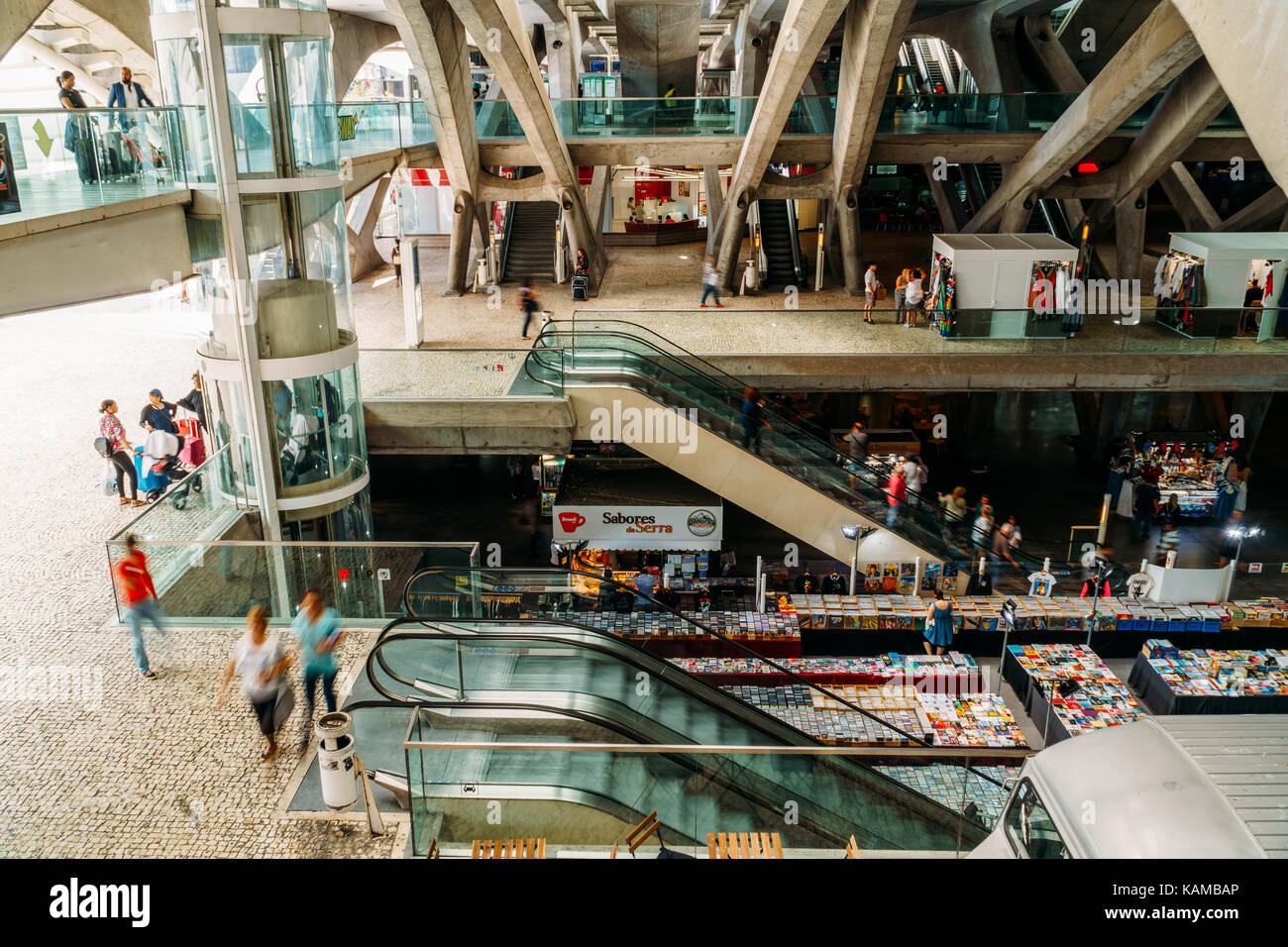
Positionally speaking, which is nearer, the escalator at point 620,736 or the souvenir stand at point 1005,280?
the escalator at point 620,736

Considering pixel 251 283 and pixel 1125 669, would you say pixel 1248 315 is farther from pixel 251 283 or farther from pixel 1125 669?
pixel 251 283

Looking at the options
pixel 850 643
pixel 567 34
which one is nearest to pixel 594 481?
pixel 850 643

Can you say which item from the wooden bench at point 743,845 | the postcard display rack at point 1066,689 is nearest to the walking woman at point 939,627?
the postcard display rack at point 1066,689

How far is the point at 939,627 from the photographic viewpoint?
1309cm

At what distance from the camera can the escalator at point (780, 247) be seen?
2242cm

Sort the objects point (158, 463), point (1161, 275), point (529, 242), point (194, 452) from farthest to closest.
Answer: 1. point (529, 242)
2. point (1161, 275)
3. point (194, 452)
4. point (158, 463)

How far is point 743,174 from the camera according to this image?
794 inches

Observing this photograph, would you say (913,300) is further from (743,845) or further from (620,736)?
(743,845)

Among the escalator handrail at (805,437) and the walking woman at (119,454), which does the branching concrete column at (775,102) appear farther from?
the walking woman at (119,454)

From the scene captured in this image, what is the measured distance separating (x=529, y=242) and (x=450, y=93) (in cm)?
667

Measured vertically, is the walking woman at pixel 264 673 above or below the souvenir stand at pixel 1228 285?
below

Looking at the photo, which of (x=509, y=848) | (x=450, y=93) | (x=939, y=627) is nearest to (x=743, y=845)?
(x=509, y=848)

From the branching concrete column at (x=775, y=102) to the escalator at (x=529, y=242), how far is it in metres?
4.29

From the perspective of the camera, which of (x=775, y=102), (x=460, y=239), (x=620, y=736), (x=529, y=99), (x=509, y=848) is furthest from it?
(x=460, y=239)
